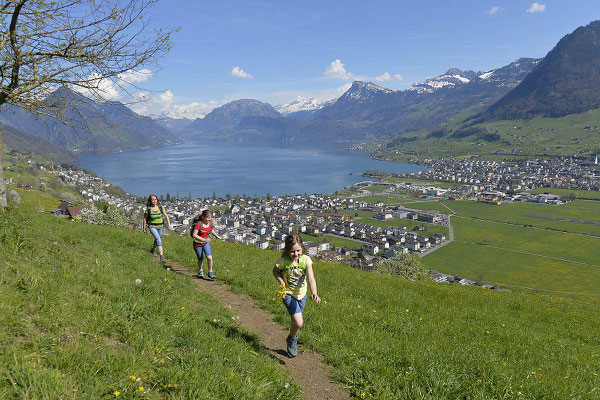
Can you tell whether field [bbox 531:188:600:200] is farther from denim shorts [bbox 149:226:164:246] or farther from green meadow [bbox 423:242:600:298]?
denim shorts [bbox 149:226:164:246]

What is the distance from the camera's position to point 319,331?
318 inches

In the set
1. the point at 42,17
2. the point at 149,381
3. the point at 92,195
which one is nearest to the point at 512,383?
the point at 149,381

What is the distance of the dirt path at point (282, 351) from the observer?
581 centimetres

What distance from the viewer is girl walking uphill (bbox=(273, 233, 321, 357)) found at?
680 centimetres

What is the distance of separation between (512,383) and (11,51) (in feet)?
47.9

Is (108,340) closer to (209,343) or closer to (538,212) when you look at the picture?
(209,343)

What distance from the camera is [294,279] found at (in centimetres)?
683

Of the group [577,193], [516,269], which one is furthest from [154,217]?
[577,193]

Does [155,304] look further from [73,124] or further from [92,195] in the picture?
[92,195]

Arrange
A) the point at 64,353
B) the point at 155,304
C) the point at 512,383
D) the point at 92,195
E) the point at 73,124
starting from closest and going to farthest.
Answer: the point at 64,353 < the point at 512,383 < the point at 155,304 < the point at 73,124 < the point at 92,195

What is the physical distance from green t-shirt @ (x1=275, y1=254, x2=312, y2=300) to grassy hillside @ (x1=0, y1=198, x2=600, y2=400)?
146 cm

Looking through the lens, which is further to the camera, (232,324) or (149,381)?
(232,324)

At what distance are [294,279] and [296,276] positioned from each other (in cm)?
9

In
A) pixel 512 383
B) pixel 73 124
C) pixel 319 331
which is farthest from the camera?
pixel 73 124
